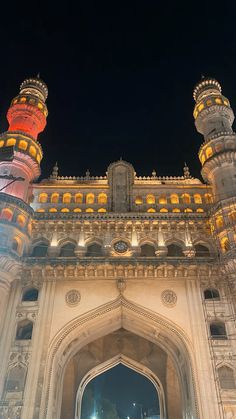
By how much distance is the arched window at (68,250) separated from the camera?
2827cm

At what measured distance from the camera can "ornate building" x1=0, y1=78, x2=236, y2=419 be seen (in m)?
22.5

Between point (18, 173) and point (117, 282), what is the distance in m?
12.5

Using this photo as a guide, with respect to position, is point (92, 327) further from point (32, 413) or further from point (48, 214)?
point (48, 214)

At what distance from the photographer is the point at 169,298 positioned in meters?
25.4

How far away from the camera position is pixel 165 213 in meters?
29.3

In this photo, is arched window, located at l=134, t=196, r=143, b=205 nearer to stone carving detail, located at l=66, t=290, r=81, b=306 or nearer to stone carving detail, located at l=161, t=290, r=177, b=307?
stone carving detail, located at l=161, t=290, r=177, b=307

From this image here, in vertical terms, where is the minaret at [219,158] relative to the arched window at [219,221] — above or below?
above

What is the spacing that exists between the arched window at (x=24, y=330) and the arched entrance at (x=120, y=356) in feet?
6.66

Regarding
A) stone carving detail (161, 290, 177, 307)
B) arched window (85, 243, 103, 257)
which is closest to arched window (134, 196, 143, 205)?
arched window (85, 243, 103, 257)

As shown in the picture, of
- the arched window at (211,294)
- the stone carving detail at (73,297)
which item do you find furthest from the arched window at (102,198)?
the arched window at (211,294)

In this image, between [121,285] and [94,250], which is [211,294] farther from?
[94,250]

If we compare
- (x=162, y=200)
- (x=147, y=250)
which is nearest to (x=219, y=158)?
(x=162, y=200)

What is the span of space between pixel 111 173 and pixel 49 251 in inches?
378

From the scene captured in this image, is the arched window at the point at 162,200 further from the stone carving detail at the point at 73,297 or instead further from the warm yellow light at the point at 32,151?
the warm yellow light at the point at 32,151
